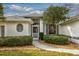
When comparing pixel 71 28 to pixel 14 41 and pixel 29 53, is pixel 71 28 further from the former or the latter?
pixel 14 41

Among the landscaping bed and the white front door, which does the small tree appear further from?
the landscaping bed

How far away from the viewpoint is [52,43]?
15.7 metres

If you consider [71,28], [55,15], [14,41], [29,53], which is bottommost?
[29,53]

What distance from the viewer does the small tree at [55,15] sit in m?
15.6

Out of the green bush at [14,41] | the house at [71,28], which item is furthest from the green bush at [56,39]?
the green bush at [14,41]

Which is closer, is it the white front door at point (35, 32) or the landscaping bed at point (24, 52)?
the landscaping bed at point (24, 52)

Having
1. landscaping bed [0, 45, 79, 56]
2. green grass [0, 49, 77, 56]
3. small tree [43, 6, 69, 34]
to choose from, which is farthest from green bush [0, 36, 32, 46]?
small tree [43, 6, 69, 34]

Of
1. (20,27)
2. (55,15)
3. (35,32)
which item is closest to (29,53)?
(35,32)

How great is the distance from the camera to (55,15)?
51.3 ft

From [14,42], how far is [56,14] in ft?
4.80

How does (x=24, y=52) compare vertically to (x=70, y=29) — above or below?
below

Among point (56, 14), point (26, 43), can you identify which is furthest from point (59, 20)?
point (26, 43)

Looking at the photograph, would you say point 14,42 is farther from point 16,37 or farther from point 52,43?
point 52,43

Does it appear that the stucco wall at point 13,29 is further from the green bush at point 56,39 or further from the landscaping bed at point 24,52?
the green bush at point 56,39
